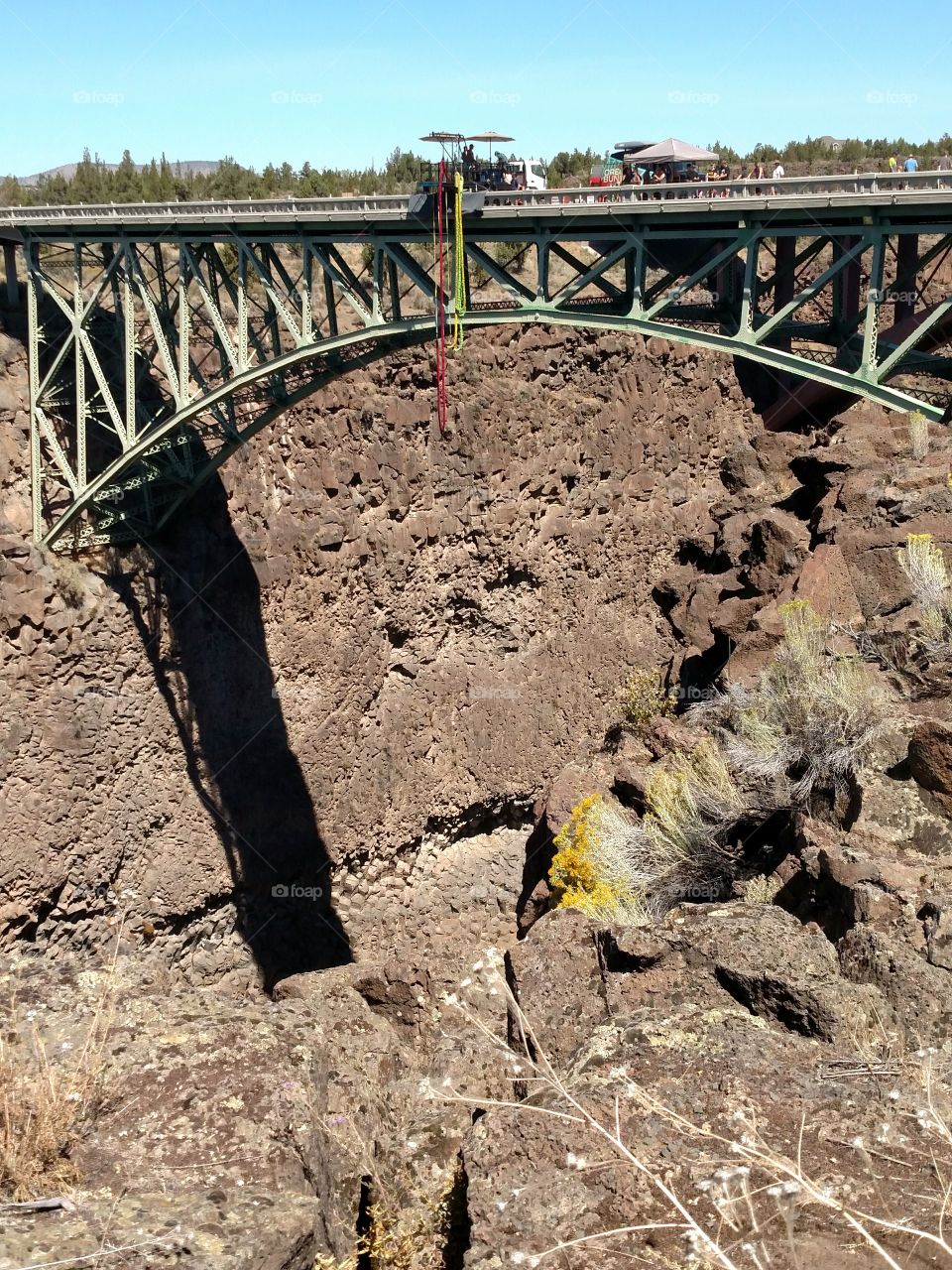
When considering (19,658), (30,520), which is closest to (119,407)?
(30,520)

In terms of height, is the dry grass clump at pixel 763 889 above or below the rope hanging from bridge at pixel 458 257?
below

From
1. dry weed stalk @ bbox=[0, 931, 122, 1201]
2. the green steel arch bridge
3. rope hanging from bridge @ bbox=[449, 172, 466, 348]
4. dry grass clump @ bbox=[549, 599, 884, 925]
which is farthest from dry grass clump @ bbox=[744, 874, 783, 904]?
rope hanging from bridge @ bbox=[449, 172, 466, 348]

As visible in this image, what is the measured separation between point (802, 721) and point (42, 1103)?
31.2ft

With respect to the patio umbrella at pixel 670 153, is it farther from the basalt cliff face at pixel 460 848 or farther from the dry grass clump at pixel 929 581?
the dry grass clump at pixel 929 581

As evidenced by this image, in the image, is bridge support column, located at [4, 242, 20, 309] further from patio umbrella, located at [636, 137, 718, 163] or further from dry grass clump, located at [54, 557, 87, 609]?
patio umbrella, located at [636, 137, 718, 163]

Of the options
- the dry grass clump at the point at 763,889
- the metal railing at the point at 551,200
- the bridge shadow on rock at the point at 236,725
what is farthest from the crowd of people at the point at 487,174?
the dry grass clump at the point at 763,889

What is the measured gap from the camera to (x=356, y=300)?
16.4m

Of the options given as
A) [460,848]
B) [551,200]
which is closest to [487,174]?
[551,200]

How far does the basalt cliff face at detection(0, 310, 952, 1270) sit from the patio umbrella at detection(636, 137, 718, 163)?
17.5 ft

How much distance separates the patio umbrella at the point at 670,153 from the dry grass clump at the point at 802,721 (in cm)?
1028

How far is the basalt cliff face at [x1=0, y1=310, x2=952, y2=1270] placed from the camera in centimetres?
520

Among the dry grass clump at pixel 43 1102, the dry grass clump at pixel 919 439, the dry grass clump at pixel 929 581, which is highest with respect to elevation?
the dry grass clump at pixel 919 439

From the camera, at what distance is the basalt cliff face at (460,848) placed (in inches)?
205

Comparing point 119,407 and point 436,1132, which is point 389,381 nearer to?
point 119,407
